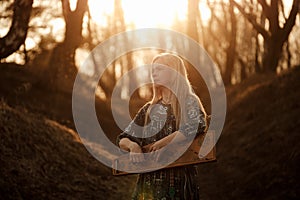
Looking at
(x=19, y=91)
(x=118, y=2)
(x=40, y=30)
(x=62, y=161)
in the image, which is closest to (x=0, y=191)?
(x=62, y=161)

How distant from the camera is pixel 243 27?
48.2 m

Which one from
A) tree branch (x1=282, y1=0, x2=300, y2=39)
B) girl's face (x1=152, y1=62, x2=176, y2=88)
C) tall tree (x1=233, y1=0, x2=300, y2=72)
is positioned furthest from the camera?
tall tree (x1=233, y1=0, x2=300, y2=72)

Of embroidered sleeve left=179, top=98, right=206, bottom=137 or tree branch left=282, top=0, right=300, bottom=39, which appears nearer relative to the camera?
embroidered sleeve left=179, top=98, right=206, bottom=137

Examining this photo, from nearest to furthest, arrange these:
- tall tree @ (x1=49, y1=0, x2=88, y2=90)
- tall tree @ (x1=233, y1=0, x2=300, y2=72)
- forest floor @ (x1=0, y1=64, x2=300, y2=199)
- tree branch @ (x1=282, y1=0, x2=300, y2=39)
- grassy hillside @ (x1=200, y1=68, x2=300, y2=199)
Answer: forest floor @ (x1=0, y1=64, x2=300, y2=199), grassy hillside @ (x1=200, y1=68, x2=300, y2=199), tall tree @ (x1=49, y1=0, x2=88, y2=90), tree branch @ (x1=282, y1=0, x2=300, y2=39), tall tree @ (x1=233, y1=0, x2=300, y2=72)

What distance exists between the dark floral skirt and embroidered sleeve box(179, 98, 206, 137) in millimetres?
343

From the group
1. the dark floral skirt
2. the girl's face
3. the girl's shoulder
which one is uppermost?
the girl's face

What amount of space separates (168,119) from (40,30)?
25631 mm

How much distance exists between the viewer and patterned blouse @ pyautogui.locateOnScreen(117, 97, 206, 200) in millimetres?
4100

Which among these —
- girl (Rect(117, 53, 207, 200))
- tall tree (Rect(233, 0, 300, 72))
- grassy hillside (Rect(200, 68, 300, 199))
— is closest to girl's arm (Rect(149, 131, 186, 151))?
girl (Rect(117, 53, 207, 200))

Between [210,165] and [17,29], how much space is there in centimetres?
705

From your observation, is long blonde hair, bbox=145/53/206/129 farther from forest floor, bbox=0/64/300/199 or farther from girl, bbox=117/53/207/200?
forest floor, bbox=0/64/300/199

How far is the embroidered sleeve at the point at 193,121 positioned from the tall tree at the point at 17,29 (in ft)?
22.9

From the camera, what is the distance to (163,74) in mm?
4219

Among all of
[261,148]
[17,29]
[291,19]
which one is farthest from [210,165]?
[291,19]
